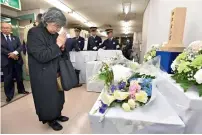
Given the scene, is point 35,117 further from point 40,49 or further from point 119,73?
point 119,73

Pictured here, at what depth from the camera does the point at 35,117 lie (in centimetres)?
189

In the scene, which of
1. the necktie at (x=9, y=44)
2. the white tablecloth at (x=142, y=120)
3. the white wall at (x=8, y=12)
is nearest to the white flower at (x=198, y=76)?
the white tablecloth at (x=142, y=120)

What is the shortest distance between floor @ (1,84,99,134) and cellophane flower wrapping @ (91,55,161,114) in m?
0.84

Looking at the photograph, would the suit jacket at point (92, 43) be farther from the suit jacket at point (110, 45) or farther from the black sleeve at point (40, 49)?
the black sleeve at point (40, 49)

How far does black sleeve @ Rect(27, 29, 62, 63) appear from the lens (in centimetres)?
127

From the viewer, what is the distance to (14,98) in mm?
2605

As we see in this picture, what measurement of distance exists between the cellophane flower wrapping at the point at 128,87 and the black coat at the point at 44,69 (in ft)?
1.74

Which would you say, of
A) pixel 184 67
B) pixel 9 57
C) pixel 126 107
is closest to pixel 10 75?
pixel 9 57

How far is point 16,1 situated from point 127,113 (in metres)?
3.43

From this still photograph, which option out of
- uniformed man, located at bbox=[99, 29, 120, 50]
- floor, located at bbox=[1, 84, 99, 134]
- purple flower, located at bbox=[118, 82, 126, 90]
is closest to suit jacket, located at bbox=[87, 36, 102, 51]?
uniformed man, located at bbox=[99, 29, 120, 50]

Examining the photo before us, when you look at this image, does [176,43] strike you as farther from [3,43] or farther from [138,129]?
[3,43]

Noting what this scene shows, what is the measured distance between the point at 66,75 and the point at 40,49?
0.36 m

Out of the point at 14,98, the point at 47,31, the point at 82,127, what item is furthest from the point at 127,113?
the point at 14,98

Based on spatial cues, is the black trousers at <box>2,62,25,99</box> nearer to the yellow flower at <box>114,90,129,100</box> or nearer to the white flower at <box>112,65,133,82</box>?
the white flower at <box>112,65,133,82</box>
